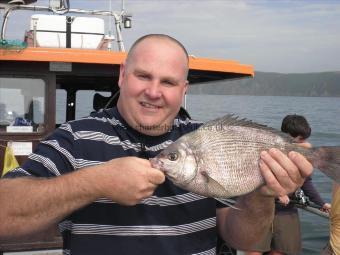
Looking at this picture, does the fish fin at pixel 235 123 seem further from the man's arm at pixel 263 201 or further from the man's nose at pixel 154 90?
the man's nose at pixel 154 90

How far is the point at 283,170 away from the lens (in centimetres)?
230

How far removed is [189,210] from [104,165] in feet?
1.97

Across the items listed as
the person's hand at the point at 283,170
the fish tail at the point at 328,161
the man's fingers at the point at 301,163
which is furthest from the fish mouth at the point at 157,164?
the fish tail at the point at 328,161

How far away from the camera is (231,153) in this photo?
2.43m

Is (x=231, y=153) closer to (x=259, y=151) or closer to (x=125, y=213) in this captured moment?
(x=259, y=151)

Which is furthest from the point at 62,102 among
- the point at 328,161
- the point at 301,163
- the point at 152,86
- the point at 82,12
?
the point at 301,163

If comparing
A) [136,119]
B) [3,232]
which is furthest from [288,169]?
[3,232]

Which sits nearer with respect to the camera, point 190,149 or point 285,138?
point 190,149

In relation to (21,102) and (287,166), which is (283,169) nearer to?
(287,166)

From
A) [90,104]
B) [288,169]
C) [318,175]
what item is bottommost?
[318,175]

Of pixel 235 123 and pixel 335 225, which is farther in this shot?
pixel 335 225

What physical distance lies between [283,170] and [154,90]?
0.75m

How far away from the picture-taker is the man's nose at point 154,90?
236cm

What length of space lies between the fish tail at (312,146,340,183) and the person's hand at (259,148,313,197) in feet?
0.54
